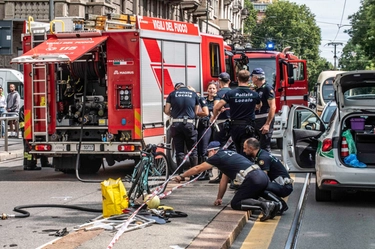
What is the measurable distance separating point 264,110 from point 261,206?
10.3 feet

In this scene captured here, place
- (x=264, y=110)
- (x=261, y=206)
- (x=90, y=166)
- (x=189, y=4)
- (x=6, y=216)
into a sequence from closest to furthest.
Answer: (x=6, y=216) → (x=261, y=206) → (x=264, y=110) → (x=90, y=166) → (x=189, y=4)

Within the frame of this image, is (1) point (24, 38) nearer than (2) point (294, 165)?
No

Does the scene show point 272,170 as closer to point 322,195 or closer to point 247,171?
point 247,171

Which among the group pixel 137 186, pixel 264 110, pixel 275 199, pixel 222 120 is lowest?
pixel 275 199

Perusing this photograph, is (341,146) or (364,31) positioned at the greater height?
(364,31)

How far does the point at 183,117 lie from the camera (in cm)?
Result: 1338

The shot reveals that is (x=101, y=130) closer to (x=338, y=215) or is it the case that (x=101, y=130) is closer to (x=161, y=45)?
(x=161, y=45)

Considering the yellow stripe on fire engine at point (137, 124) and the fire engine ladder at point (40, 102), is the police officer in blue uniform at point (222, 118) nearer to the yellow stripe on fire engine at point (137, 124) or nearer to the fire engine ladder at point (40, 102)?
the yellow stripe on fire engine at point (137, 124)

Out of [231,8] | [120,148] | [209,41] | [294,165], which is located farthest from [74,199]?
[231,8]

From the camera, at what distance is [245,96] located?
11.9m

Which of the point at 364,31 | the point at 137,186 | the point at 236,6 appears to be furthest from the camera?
the point at 236,6

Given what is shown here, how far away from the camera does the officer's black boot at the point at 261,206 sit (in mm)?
9641

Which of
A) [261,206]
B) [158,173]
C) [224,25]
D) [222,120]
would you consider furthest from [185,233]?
[224,25]

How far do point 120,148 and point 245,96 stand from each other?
9.95ft
